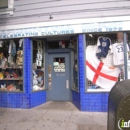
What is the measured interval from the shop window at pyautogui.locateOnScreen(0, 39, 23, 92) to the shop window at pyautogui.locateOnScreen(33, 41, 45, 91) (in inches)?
19.5

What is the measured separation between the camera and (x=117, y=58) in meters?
5.36

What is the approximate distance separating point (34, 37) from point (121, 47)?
9.97 ft

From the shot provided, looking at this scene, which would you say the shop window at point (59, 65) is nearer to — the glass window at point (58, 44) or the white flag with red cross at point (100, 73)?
the glass window at point (58, 44)

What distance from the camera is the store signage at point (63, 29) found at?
5191mm

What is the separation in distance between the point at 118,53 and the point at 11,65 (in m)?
3.90

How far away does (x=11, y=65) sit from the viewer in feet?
20.5

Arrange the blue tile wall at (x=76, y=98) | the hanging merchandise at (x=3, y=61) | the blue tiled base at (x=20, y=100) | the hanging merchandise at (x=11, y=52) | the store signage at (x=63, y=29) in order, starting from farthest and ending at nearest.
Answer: the hanging merchandise at (x=3, y=61)
the hanging merchandise at (x=11, y=52)
the blue tiled base at (x=20, y=100)
the blue tile wall at (x=76, y=98)
the store signage at (x=63, y=29)

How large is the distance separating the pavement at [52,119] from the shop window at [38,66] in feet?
2.78

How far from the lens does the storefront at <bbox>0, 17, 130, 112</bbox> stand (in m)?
5.34

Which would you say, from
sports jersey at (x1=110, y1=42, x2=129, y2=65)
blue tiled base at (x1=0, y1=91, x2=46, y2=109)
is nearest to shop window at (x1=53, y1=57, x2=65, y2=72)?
blue tiled base at (x1=0, y1=91, x2=46, y2=109)

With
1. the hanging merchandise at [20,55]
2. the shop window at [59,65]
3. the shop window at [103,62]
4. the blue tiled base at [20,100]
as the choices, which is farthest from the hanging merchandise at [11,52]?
the shop window at [103,62]

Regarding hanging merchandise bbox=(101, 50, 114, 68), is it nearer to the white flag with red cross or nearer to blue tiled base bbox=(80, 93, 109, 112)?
the white flag with red cross

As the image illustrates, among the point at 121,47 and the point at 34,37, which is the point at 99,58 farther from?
the point at 34,37

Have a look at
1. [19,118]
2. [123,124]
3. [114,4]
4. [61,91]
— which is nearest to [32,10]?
[114,4]
